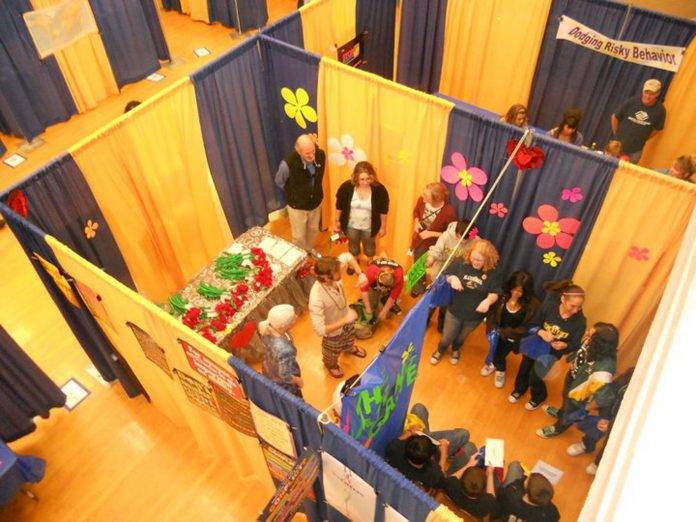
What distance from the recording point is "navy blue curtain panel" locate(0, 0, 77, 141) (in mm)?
5906

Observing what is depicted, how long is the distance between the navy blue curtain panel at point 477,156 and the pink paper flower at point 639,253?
0.91 metres

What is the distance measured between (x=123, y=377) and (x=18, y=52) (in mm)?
4160

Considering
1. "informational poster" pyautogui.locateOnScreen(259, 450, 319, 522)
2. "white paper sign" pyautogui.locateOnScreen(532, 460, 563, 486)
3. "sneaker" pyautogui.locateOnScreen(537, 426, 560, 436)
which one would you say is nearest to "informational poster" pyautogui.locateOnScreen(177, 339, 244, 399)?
"informational poster" pyautogui.locateOnScreen(259, 450, 319, 522)

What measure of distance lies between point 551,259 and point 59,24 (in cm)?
591

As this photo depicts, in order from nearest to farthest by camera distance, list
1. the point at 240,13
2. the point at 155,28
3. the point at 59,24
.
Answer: the point at 59,24
the point at 155,28
the point at 240,13

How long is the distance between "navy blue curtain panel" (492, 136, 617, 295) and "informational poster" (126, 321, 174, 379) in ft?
8.51

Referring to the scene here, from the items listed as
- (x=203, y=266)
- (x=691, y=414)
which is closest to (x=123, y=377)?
(x=203, y=266)

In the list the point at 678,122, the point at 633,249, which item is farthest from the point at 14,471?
the point at 678,122

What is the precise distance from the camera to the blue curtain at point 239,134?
443 centimetres

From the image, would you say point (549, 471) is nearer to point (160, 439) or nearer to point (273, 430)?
point (273, 430)

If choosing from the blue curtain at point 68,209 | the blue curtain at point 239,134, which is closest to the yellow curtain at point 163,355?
the blue curtain at point 68,209

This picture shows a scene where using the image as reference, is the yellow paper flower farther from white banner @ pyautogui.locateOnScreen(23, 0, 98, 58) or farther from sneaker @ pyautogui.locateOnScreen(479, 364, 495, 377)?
white banner @ pyautogui.locateOnScreen(23, 0, 98, 58)

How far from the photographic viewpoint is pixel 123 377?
422cm

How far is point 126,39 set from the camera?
278 inches
